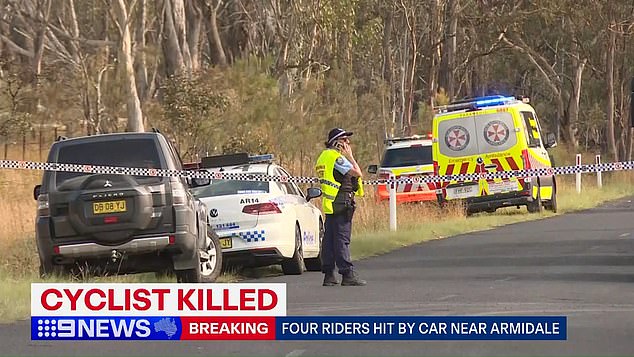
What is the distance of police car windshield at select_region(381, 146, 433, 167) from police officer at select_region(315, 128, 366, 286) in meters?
13.1

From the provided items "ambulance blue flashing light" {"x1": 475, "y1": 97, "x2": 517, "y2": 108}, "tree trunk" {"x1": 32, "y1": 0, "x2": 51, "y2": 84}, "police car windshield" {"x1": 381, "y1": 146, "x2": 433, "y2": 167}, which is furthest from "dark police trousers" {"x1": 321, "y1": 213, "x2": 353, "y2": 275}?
"tree trunk" {"x1": 32, "y1": 0, "x2": 51, "y2": 84}

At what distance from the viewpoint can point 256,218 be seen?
53.7ft

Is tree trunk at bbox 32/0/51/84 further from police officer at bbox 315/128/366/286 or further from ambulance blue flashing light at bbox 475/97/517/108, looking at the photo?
police officer at bbox 315/128/366/286

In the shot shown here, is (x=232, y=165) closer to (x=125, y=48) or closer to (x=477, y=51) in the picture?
(x=125, y=48)

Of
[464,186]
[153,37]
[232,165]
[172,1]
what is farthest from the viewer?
[153,37]

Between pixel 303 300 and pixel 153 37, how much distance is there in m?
38.2

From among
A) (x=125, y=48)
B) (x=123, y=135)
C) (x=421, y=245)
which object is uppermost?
(x=125, y=48)

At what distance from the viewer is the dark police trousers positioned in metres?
15.1

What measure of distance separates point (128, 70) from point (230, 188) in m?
16.7

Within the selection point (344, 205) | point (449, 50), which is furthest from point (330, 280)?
point (449, 50)

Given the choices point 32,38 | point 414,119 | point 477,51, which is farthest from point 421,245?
point 477,51

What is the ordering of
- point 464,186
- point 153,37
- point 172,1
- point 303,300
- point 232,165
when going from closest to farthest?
point 303,300, point 232,165, point 464,186, point 172,1, point 153,37

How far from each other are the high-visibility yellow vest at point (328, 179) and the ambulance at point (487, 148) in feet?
38.6

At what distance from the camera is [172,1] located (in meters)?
39.1
